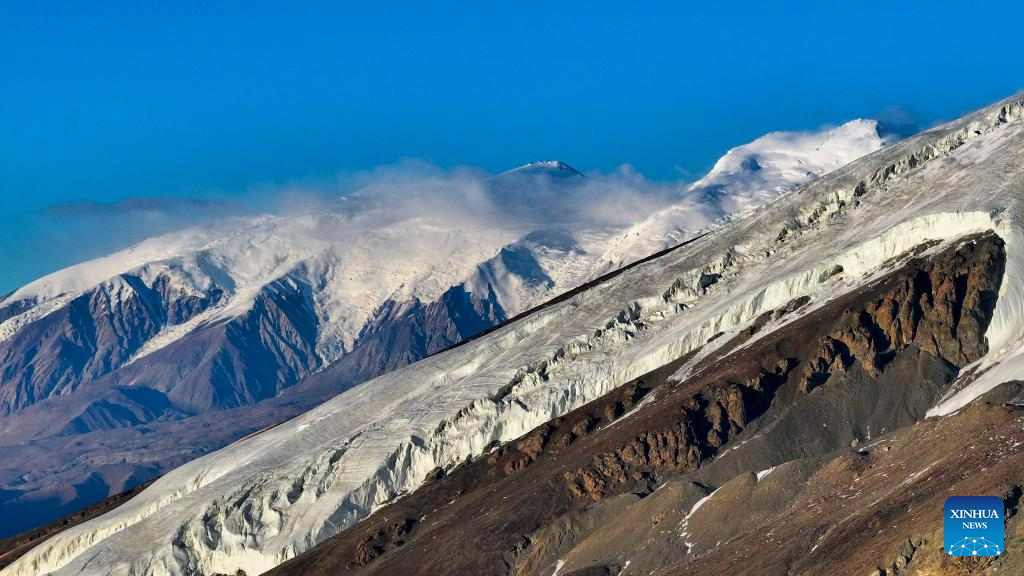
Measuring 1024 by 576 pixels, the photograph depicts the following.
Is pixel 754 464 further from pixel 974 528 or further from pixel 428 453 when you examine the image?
pixel 428 453

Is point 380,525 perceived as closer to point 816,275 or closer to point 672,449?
point 672,449

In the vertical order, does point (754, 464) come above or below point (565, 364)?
below

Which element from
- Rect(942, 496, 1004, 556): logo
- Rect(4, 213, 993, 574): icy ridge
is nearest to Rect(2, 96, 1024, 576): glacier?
Rect(4, 213, 993, 574): icy ridge

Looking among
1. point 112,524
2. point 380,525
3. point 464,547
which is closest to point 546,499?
point 464,547

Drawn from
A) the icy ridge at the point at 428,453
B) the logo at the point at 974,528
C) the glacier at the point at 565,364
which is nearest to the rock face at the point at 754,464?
the logo at the point at 974,528

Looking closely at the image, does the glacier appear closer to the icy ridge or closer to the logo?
the icy ridge

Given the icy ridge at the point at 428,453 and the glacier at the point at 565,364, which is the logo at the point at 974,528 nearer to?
the glacier at the point at 565,364

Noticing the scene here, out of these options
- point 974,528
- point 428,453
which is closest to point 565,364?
point 428,453
